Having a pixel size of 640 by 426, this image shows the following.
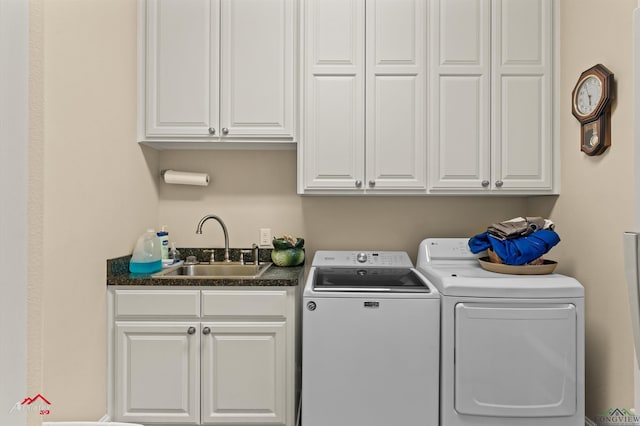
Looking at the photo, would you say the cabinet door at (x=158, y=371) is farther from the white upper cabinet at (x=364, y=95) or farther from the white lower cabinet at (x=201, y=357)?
the white upper cabinet at (x=364, y=95)

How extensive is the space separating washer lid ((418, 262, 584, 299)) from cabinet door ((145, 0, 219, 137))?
5.32ft

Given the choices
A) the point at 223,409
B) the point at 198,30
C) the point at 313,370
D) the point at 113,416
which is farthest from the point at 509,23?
the point at 113,416

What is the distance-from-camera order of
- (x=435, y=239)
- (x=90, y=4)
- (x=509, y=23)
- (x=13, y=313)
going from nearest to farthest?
1. (x=13, y=313)
2. (x=90, y=4)
3. (x=509, y=23)
4. (x=435, y=239)

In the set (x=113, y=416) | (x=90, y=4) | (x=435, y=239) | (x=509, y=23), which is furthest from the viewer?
(x=435, y=239)

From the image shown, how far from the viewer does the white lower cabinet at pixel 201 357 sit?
178cm

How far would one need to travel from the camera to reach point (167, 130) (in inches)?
81.9

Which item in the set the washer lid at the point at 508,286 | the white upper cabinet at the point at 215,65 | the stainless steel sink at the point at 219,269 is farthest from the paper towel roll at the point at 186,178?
the washer lid at the point at 508,286

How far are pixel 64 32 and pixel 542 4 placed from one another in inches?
98.2

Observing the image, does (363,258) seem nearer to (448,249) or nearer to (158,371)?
(448,249)

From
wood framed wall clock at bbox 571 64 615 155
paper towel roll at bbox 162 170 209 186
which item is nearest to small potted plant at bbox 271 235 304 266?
paper towel roll at bbox 162 170 209 186

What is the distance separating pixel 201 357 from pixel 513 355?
150 cm

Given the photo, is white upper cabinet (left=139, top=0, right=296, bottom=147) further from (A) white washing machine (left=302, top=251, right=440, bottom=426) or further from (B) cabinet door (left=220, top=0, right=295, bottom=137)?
(A) white washing machine (left=302, top=251, right=440, bottom=426)

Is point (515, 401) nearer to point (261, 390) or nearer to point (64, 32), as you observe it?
point (261, 390)

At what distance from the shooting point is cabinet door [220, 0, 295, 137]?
6.79 ft
